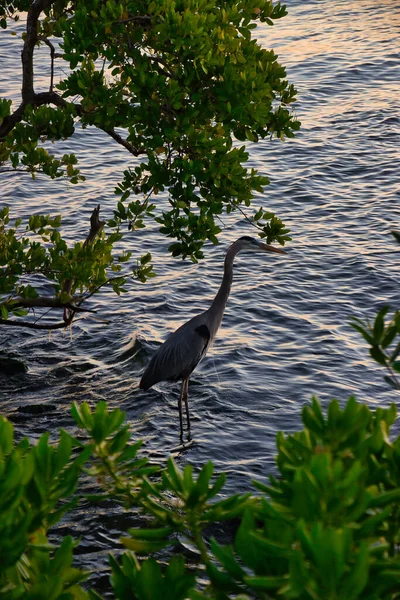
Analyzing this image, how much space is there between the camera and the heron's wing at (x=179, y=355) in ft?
34.2

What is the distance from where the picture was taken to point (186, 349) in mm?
10469

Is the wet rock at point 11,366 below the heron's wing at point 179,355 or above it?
below

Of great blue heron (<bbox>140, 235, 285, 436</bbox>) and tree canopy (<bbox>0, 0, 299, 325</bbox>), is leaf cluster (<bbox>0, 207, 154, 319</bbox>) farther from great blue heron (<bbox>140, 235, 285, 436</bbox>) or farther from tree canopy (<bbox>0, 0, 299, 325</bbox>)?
great blue heron (<bbox>140, 235, 285, 436</bbox>)

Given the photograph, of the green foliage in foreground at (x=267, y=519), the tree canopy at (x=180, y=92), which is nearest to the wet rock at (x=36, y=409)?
the tree canopy at (x=180, y=92)

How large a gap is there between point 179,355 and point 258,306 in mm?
2643

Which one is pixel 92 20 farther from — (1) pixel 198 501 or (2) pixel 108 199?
(2) pixel 108 199

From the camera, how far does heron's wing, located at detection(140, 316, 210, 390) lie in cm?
1041

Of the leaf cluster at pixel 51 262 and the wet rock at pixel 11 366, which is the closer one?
the leaf cluster at pixel 51 262

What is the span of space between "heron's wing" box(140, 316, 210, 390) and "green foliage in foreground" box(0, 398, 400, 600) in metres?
7.23

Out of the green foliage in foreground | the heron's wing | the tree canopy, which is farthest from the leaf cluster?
the green foliage in foreground

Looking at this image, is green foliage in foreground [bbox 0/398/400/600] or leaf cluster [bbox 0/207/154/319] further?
leaf cluster [bbox 0/207/154/319]

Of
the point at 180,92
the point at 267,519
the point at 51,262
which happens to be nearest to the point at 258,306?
the point at 51,262

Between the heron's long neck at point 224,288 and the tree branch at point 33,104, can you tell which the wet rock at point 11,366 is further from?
the tree branch at point 33,104

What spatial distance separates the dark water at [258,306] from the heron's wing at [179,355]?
448 mm
